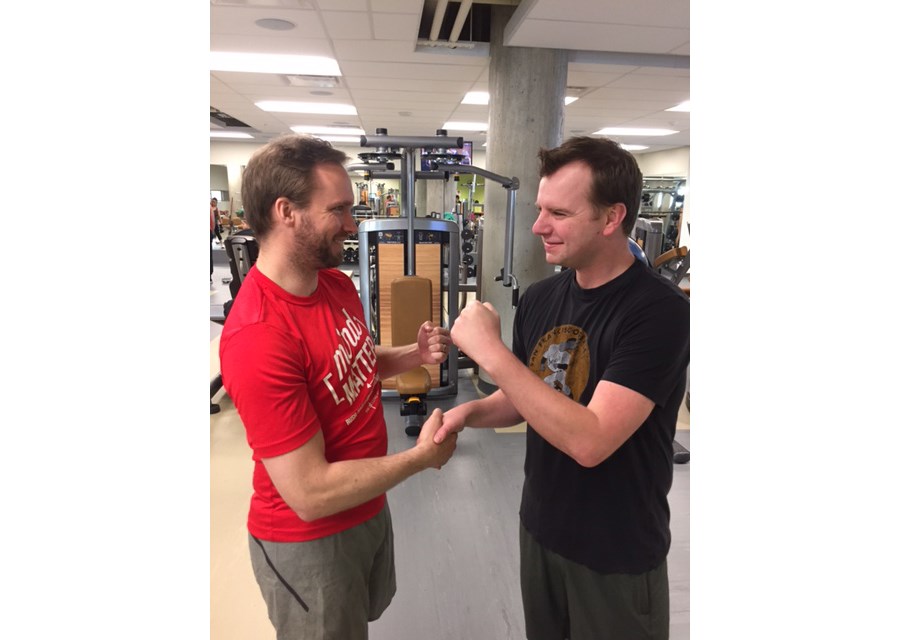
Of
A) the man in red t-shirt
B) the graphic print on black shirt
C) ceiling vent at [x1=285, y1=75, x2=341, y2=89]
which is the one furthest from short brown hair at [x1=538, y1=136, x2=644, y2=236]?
ceiling vent at [x1=285, y1=75, x2=341, y2=89]

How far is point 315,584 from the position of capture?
117 cm

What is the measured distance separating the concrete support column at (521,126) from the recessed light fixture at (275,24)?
5.08 ft

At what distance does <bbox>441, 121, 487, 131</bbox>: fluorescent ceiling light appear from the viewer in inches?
360

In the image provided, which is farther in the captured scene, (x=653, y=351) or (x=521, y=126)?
(x=521, y=126)

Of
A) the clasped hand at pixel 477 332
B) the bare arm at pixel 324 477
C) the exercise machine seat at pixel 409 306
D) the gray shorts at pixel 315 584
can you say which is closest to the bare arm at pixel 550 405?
the clasped hand at pixel 477 332

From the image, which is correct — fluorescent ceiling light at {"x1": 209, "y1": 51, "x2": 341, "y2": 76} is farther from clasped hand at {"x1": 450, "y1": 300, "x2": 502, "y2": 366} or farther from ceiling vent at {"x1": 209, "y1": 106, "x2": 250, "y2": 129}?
clasped hand at {"x1": 450, "y1": 300, "x2": 502, "y2": 366}

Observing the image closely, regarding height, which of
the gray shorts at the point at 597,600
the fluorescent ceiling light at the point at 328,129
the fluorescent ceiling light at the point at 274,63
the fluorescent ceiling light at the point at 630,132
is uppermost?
the fluorescent ceiling light at the point at 328,129

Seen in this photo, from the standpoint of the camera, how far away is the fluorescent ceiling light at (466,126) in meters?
9.15

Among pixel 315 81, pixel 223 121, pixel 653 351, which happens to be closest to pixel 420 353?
pixel 653 351

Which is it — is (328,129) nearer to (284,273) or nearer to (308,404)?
(284,273)

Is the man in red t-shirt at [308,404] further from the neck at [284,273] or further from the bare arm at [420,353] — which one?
the bare arm at [420,353]

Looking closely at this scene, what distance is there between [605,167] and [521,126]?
3008 mm

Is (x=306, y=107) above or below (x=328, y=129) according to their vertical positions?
below

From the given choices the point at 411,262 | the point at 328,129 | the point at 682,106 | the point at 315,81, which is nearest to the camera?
the point at 411,262
